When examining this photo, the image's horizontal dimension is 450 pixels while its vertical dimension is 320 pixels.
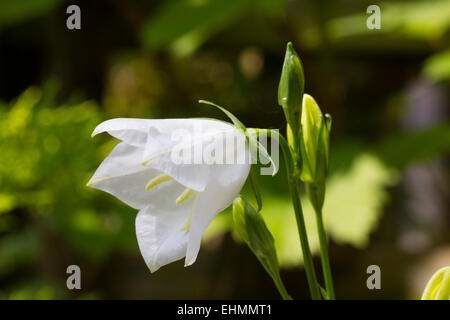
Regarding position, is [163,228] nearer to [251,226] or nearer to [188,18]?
[251,226]

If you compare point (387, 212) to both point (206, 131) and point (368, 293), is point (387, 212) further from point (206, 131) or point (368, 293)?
point (206, 131)

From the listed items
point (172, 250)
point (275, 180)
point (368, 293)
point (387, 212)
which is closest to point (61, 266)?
point (275, 180)

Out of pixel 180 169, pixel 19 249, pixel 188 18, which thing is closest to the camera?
pixel 180 169

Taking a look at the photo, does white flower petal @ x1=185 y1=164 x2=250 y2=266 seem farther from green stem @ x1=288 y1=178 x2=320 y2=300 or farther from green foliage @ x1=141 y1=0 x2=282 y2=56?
green foliage @ x1=141 y1=0 x2=282 y2=56

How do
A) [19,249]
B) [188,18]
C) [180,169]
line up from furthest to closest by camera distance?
[19,249] → [188,18] → [180,169]

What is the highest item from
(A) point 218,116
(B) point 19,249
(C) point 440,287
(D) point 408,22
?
(D) point 408,22

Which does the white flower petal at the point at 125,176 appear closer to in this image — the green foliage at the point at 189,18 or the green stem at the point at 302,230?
the green stem at the point at 302,230

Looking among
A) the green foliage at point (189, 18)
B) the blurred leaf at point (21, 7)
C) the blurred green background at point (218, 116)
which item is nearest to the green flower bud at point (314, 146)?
the blurred green background at point (218, 116)

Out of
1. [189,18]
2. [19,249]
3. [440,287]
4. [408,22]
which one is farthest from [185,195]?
[19,249]
